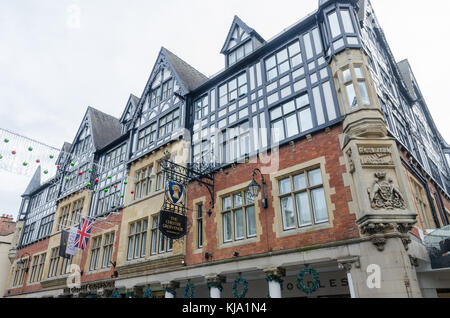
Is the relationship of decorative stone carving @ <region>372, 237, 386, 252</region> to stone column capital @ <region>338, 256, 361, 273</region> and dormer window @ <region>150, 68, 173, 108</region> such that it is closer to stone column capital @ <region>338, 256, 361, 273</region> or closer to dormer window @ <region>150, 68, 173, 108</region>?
stone column capital @ <region>338, 256, 361, 273</region>

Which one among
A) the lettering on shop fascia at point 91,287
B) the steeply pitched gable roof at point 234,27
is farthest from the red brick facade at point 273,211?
the steeply pitched gable roof at point 234,27

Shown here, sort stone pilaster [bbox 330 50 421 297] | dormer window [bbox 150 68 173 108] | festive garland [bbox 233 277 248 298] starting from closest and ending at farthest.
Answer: stone pilaster [bbox 330 50 421 297]
festive garland [bbox 233 277 248 298]
dormer window [bbox 150 68 173 108]

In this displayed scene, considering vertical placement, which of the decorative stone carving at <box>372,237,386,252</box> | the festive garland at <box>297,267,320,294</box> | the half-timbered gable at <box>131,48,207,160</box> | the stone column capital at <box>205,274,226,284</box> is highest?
the half-timbered gable at <box>131,48,207,160</box>

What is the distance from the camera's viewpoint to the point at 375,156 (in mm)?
10344

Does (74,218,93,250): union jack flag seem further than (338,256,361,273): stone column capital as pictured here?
Yes

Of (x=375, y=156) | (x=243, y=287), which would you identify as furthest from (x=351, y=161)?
(x=243, y=287)

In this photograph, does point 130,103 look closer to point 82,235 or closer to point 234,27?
point 234,27

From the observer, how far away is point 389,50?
60.5 feet

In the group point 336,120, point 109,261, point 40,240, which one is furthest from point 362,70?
point 40,240

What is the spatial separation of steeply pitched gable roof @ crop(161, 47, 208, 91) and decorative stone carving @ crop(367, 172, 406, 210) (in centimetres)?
1313

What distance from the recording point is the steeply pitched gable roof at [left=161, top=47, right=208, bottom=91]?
66.5 ft

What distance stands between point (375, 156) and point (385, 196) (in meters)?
1.48

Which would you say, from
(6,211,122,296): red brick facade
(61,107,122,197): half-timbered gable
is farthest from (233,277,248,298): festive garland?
(61,107,122,197): half-timbered gable

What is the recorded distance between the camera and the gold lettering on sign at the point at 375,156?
10.2m
